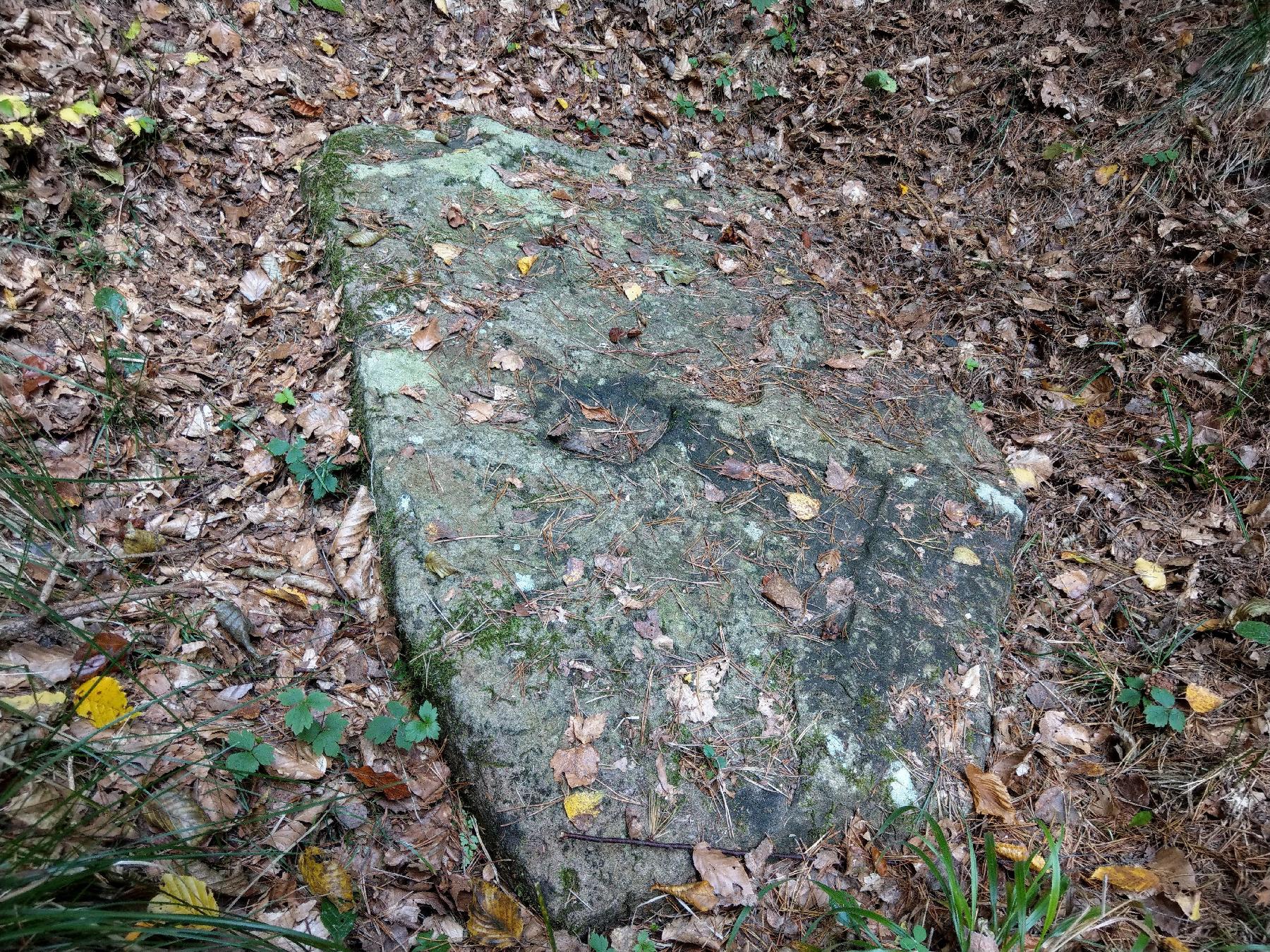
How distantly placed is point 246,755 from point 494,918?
92 centimetres

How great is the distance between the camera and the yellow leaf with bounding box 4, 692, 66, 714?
1.96 meters

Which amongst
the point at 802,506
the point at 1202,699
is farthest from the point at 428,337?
the point at 1202,699

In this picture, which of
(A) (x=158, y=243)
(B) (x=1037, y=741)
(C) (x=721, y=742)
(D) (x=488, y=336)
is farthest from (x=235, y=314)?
(B) (x=1037, y=741)

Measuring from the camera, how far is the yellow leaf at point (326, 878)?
2.09 meters

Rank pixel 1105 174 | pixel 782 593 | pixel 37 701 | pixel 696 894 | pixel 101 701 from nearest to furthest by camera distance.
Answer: pixel 37 701
pixel 101 701
pixel 696 894
pixel 782 593
pixel 1105 174

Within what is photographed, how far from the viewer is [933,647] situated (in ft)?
9.04

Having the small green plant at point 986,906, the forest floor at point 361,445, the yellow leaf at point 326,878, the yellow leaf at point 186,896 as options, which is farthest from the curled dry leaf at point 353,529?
the small green plant at point 986,906

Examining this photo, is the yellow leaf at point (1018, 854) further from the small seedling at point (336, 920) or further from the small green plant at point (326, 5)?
the small green plant at point (326, 5)

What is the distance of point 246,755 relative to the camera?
218 cm

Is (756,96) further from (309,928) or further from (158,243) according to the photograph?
(309,928)

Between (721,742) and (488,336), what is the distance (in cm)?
213

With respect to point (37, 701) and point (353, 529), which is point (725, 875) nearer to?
point (353, 529)

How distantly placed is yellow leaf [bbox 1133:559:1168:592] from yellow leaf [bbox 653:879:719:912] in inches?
90.0

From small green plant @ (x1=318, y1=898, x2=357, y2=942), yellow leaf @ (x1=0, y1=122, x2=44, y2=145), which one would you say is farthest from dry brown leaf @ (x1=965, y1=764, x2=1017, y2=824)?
yellow leaf @ (x1=0, y1=122, x2=44, y2=145)
